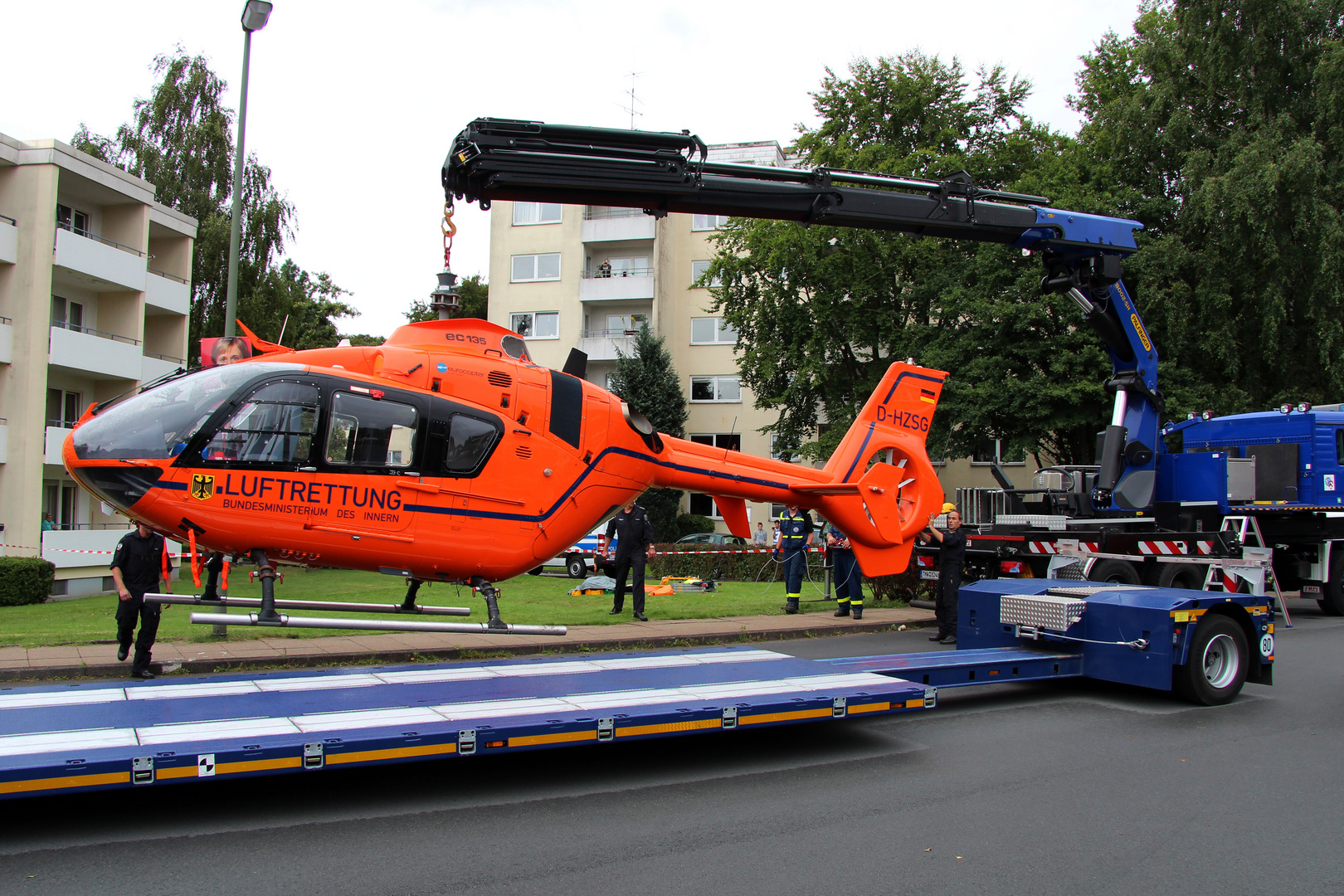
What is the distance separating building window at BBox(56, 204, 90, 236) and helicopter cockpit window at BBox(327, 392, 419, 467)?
2375cm

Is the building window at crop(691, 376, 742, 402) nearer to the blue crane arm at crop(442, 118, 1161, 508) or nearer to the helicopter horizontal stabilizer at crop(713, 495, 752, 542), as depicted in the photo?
the blue crane arm at crop(442, 118, 1161, 508)

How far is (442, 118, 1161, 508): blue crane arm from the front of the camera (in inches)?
321

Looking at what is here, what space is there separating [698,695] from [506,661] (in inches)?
95.0

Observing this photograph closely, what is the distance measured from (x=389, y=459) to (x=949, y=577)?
8436mm

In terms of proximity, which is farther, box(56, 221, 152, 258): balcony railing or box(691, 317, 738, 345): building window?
box(691, 317, 738, 345): building window

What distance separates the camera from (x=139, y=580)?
9.22 meters

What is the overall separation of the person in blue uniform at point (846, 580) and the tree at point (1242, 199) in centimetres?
1303

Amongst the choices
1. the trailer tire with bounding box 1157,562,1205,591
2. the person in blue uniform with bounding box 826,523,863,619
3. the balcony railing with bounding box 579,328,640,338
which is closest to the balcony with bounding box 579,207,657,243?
the balcony railing with bounding box 579,328,640,338

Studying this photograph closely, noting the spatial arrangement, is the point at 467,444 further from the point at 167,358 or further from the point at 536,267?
the point at 536,267

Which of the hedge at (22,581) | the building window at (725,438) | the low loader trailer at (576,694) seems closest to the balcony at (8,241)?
the hedge at (22,581)

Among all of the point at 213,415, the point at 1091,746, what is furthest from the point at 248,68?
the point at 1091,746

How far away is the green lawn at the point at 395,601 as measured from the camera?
39.7 feet

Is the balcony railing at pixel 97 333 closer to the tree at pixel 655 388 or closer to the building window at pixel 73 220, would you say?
the building window at pixel 73 220

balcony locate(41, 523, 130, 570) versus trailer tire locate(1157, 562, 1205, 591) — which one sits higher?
trailer tire locate(1157, 562, 1205, 591)
